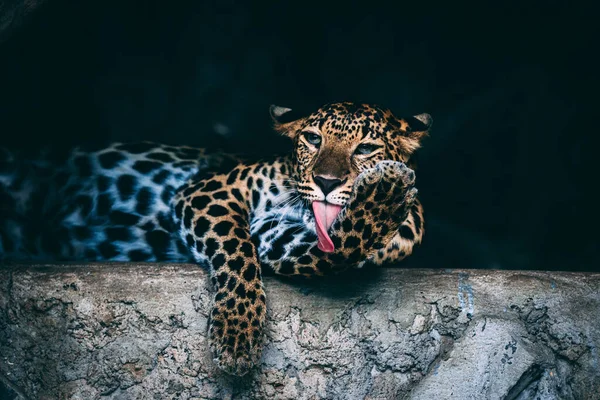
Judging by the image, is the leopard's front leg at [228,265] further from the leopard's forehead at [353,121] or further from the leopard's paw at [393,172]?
the leopard's paw at [393,172]

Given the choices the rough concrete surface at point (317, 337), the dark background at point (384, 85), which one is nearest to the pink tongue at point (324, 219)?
the rough concrete surface at point (317, 337)

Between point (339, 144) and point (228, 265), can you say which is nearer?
point (228, 265)

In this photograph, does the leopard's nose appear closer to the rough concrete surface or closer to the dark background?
the rough concrete surface

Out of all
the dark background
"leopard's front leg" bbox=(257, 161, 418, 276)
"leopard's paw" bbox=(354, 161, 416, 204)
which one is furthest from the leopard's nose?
the dark background

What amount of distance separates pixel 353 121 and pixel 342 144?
8.8 inches

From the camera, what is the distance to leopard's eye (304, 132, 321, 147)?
503cm

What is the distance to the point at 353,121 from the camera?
5.02 metres

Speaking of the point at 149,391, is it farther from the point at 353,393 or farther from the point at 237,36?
the point at 237,36

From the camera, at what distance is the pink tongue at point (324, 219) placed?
4348 mm

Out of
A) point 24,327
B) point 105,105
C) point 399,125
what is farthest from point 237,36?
point 24,327

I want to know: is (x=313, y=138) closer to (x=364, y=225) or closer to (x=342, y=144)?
(x=342, y=144)

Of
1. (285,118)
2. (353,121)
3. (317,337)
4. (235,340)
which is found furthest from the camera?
(285,118)

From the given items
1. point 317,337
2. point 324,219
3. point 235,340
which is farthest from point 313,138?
point 235,340

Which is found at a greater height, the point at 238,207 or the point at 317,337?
the point at 238,207
